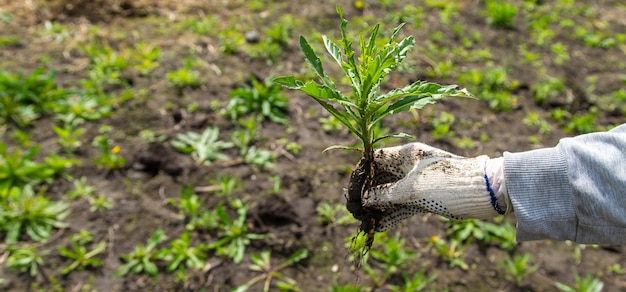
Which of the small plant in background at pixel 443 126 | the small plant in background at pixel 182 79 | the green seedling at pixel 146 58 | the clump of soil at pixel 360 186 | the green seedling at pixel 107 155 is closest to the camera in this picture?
the clump of soil at pixel 360 186

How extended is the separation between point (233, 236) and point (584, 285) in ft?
6.33

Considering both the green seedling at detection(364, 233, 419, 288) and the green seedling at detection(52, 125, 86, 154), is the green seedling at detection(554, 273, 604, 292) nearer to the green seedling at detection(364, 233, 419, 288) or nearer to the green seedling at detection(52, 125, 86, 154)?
the green seedling at detection(364, 233, 419, 288)

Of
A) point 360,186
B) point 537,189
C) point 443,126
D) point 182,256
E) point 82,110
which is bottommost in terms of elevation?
point 182,256

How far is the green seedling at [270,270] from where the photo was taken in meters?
2.69

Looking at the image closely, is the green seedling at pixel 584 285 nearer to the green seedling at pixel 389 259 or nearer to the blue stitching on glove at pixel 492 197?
the green seedling at pixel 389 259

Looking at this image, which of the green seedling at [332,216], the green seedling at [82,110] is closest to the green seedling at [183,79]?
the green seedling at [82,110]

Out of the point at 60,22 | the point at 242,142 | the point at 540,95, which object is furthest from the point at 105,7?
the point at 540,95

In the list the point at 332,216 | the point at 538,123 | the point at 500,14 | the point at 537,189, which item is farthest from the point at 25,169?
the point at 500,14

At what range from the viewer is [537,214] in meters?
1.73

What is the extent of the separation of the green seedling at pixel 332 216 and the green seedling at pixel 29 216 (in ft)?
4.91

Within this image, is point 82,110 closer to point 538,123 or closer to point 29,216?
point 29,216

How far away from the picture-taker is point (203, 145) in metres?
3.42

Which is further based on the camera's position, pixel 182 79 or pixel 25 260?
pixel 182 79

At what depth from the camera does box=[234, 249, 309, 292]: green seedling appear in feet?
8.82
